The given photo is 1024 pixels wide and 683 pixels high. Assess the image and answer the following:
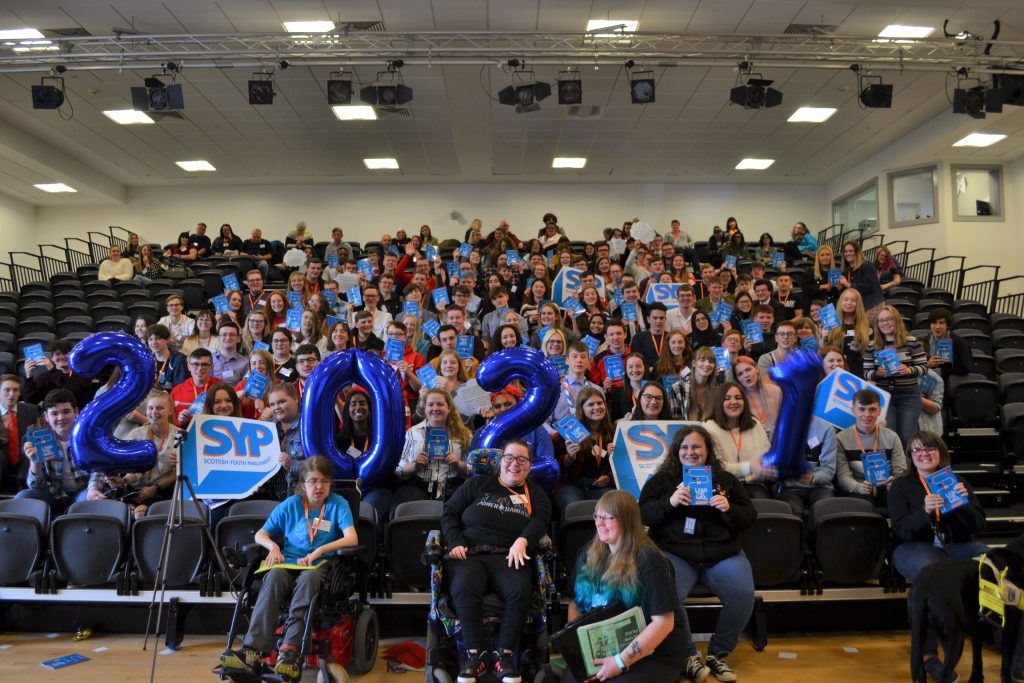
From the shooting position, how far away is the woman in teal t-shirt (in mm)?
3246

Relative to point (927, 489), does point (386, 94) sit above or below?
above

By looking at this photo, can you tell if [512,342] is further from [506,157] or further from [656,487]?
[506,157]

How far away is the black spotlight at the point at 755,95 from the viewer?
9.20 metres

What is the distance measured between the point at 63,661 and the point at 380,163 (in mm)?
12173

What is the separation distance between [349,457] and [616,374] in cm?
222

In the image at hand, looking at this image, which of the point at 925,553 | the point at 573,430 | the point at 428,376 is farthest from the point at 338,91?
the point at 925,553

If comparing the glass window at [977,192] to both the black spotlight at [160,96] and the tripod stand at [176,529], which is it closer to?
the black spotlight at [160,96]

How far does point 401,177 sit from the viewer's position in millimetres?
15938

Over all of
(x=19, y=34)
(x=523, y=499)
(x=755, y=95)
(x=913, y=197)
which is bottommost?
(x=523, y=499)

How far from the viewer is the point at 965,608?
11.2 feet

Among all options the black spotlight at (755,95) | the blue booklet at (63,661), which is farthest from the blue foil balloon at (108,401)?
the black spotlight at (755,95)

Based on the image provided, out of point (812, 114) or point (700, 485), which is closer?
point (700, 485)

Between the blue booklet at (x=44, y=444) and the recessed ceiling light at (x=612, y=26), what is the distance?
699 cm

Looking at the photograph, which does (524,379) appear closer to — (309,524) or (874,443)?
(309,524)
